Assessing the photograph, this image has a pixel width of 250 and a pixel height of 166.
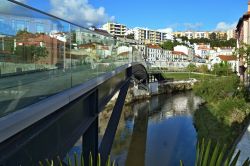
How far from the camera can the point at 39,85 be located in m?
5.94

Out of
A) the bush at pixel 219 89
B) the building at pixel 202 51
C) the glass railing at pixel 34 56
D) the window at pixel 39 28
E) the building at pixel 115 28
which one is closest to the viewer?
the glass railing at pixel 34 56

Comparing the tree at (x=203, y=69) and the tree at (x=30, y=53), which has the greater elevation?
the tree at (x=30, y=53)

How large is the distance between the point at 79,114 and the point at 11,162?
4.34 meters

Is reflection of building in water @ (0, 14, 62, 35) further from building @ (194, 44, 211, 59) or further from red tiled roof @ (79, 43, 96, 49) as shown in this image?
building @ (194, 44, 211, 59)

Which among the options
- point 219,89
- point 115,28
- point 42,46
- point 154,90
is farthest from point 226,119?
point 115,28

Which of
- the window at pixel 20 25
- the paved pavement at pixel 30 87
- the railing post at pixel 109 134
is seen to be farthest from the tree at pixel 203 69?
the window at pixel 20 25

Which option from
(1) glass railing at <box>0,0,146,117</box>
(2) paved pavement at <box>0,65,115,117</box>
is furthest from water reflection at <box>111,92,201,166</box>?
(2) paved pavement at <box>0,65,115,117</box>

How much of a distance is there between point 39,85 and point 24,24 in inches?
39.1

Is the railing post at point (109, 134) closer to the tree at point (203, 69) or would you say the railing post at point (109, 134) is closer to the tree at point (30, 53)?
the tree at point (30, 53)

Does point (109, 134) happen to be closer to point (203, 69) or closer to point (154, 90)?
point (154, 90)

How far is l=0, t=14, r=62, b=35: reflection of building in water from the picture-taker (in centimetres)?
470

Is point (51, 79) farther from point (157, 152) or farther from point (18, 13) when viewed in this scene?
point (157, 152)

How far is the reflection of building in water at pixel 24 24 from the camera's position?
4699 millimetres

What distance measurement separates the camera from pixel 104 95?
13250 mm
